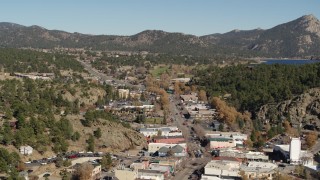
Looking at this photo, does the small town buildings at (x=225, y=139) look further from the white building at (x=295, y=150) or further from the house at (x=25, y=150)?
the house at (x=25, y=150)


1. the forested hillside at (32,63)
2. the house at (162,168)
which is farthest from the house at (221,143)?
the forested hillside at (32,63)

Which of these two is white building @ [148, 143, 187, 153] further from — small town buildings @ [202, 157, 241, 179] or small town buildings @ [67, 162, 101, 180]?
small town buildings @ [67, 162, 101, 180]

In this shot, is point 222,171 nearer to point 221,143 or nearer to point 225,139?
point 221,143

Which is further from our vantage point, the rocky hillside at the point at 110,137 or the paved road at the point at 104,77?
the paved road at the point at 104,77

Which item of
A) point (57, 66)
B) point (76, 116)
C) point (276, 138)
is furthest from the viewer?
point (57, 66)

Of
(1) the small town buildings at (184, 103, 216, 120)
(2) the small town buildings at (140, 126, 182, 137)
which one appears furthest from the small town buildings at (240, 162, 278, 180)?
(1) the small town buildings at (184, 103, 216, 120)

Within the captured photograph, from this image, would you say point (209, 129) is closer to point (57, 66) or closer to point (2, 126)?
point (2, 126)

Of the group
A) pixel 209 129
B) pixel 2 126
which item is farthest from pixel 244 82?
pixel 2 126

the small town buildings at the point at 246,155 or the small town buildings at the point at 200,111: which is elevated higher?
the small town buildings at the point at 200,111
